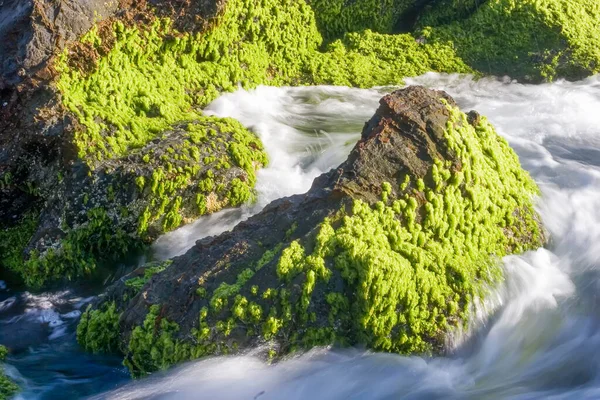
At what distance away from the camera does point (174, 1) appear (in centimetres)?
648

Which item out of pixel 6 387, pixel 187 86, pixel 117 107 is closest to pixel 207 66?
pixel 187 86

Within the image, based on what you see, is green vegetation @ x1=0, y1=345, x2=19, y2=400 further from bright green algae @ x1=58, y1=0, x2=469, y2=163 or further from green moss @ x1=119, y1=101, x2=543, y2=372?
bright green algae @ x1=58, y1=0, x2=469, y2=163

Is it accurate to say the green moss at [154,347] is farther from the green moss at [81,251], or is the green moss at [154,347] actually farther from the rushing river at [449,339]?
the green moss at [81,251]

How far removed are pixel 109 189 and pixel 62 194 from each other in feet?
1.33

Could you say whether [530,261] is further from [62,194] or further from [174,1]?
[174,1]

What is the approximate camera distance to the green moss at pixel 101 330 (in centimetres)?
436

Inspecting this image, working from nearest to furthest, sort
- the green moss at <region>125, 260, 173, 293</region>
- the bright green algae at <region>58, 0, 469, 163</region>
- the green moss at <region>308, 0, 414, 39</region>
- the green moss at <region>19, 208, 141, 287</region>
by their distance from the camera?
the green moss at <region>125, 260, 173, 293</region>
the green moss at <region>19, 208, 141, 287</region>
the bright green algae at <region>58, 0, 469, 163</region>
the green moss at <region>308, 0, 414, 39</region>

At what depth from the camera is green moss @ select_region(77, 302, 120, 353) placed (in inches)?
172

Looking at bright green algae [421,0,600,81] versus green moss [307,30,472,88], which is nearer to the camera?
green moss [307,30,472,88]

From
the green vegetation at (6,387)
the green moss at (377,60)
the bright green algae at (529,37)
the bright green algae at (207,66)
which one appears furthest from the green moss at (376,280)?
the bright green algae at (529,37)

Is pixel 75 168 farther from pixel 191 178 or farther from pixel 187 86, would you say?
pixel 187 86

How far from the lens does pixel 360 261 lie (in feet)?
12.5

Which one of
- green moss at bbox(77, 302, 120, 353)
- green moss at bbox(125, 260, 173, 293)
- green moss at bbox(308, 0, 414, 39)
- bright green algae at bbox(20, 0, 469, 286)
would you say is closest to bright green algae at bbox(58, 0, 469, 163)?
bright green algae at bbox(20, 0, 469, 286)

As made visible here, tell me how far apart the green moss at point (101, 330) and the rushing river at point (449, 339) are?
7 centimetres
